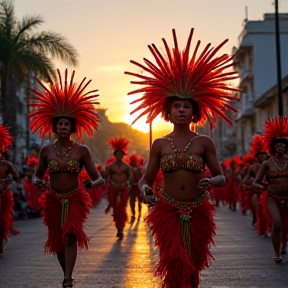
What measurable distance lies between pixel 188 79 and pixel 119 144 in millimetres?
11837

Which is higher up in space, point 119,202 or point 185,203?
point 185,203

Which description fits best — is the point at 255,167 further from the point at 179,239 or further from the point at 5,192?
the point at 179,239

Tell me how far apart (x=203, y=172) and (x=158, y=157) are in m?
0.44

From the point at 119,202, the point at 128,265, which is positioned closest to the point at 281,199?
the point at 128,265

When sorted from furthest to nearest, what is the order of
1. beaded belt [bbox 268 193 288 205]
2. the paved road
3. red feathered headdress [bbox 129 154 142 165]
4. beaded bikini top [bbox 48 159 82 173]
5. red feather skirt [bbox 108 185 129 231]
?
red feathered headdress [bbox 129 154 142 165]
red feather skirt [bbox 108 185 129 231]
beaded belt [bbox 268 193 288 205]
the paved road
beaded bikini top [bbox 48 159 82 173]

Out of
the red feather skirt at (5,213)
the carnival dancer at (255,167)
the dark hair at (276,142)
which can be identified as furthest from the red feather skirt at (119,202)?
the dark hair at (276,142)

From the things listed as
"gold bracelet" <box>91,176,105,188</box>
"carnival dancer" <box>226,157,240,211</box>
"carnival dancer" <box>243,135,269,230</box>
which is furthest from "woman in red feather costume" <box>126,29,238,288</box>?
"carnival dancer" <box>226,157,240,211</box>

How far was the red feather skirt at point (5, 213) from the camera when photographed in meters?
12.9

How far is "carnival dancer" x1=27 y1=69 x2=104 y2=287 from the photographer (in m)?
8.87

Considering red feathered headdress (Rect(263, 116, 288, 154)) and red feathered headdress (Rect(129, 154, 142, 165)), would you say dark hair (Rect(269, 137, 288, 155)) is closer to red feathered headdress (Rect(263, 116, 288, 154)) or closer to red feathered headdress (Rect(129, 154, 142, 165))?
red feathered headdress (Rect(263, 116, 288, 154))

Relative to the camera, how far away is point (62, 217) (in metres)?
8.92

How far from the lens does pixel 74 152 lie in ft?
29.9

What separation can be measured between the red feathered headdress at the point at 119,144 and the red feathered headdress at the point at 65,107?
9044 millimetres

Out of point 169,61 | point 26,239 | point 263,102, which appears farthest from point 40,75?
point 263,102
